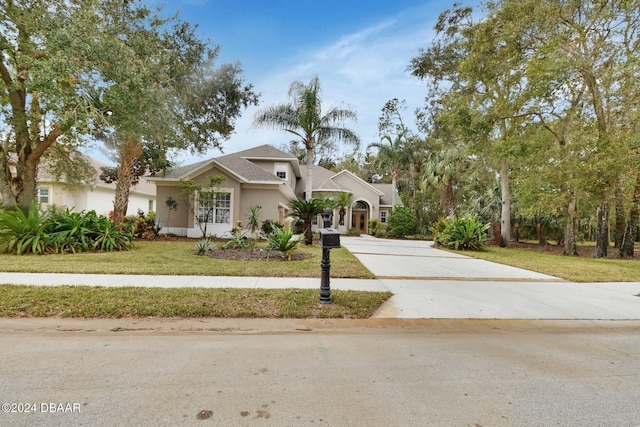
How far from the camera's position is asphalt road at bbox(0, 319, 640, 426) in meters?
2.42

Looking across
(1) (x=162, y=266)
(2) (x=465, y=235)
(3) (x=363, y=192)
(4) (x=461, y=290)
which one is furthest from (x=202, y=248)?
(3) (x=363, y=192)

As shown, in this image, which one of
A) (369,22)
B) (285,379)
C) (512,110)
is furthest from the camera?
(512,110)

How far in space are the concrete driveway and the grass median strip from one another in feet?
2.57

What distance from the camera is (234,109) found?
17.0 metres

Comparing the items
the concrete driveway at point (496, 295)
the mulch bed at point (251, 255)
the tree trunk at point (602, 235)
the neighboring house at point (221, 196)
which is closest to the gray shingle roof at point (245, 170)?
the neighboring house at point (221, 196)

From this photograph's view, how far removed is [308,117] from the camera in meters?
15.6

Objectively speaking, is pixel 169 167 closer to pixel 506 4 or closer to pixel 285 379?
pixel 285 379

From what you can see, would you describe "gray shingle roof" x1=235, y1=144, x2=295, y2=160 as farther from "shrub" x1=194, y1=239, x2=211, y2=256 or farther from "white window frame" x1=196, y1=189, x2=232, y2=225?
"shrub" x1=194, y1=239, x2=211, y2=256

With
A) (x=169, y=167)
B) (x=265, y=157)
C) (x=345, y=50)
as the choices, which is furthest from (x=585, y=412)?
(x=265, y=157)

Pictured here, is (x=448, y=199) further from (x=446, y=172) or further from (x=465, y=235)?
(x=465, y=235)

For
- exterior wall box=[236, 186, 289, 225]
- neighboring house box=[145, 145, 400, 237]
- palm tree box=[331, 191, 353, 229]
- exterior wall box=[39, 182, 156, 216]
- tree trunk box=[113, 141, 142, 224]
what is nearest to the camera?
tree trunk box=[113, 141, 142, 224]

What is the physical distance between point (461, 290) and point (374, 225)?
2016 cm

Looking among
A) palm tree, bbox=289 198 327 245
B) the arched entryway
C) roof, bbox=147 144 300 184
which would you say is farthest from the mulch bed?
the arched entryway

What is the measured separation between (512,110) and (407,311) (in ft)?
48.0
